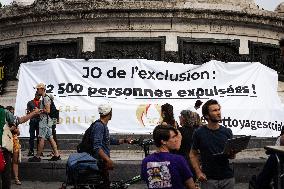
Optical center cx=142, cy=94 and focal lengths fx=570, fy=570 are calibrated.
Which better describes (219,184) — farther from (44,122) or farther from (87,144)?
(44,122)

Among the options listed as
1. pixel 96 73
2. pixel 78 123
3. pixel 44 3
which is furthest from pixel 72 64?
pixel 44 3

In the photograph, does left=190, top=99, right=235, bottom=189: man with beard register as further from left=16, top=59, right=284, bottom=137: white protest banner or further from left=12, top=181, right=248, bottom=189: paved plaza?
left=16, top=59, right=284, bottom=137: white protest banner

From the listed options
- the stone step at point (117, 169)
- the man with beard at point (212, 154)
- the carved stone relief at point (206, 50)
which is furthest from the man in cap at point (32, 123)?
the man with beard at point (212, 154)

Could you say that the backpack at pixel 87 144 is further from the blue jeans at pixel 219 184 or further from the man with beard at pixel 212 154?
the blue jeans at pixel 219 184

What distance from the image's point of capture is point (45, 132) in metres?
11.8

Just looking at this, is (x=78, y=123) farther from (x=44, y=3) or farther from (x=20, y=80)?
(x=44, y=3)

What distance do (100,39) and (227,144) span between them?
9788 millimetres

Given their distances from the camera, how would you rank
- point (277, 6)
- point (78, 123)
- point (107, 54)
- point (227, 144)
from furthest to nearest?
point (277, 6) < point (107, 54) < point (78, 123) < point (227, 144)

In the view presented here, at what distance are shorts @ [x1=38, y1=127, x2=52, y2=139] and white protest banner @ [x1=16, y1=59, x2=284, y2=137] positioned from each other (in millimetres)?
1405

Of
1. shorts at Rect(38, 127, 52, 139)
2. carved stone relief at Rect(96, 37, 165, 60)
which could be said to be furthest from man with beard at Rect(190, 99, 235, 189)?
carved stone relief at Rect(96, 37, 165, 60)

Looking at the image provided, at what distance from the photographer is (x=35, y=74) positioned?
46.8 feet

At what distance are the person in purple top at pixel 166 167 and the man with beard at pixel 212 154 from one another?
110cm

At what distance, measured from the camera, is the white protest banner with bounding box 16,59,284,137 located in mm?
13562

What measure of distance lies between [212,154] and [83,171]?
179cm
